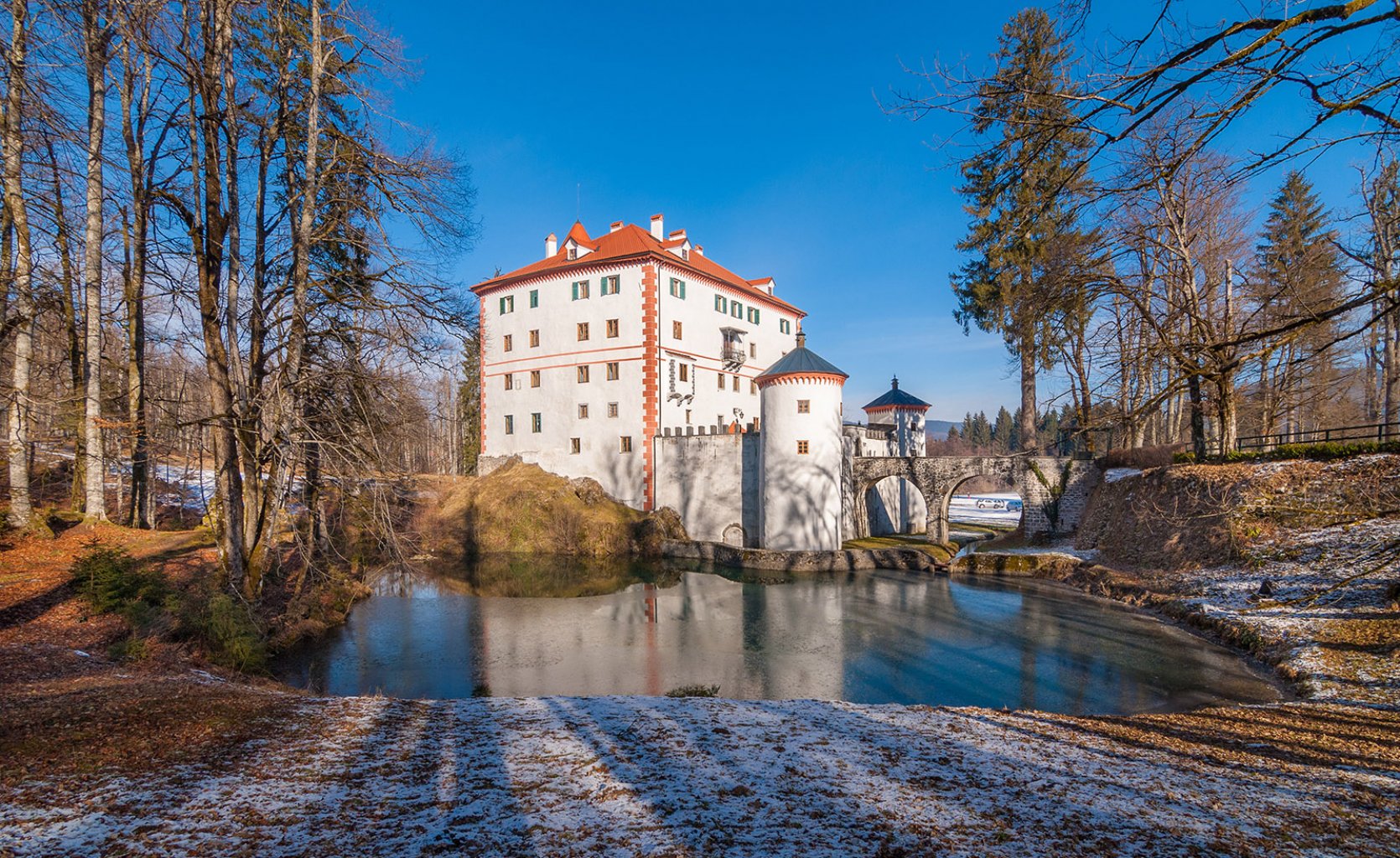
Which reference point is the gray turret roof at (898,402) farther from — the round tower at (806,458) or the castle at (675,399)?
the round tower at (806,458)

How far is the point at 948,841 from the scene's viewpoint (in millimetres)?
3775

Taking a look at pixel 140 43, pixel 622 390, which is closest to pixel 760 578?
pixel 622 390

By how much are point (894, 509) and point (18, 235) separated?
3208cm

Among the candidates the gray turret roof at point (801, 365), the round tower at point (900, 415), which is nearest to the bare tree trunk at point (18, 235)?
the gray turret roof at point (801, 365)

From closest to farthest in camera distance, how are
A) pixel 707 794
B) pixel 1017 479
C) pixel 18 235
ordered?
pixel 707 794, pixel 18 235, pixel 1017 479

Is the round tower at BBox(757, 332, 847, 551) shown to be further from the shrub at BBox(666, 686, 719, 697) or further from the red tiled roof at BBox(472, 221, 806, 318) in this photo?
the shrub at BBox(666, 686, 719, 697)

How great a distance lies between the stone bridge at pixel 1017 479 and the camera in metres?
23.5

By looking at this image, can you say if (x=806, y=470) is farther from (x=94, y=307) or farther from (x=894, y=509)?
(x=94, y=307)

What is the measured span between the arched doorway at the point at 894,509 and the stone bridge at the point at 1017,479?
3.32m

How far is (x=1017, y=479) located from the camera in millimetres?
24375

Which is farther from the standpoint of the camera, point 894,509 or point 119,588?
point 894,509

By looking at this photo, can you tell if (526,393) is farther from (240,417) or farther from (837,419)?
(240,417)

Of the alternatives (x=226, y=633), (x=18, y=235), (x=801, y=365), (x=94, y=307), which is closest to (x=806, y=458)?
(x=801, y=365)

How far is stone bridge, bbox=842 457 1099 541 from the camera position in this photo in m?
23.5
